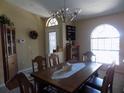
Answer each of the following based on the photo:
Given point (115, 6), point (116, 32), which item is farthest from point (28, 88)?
point (116, 32)

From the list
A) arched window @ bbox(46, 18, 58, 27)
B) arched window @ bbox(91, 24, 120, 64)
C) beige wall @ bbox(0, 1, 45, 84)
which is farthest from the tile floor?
arched window @ bbox(46, 18, 58, 27)

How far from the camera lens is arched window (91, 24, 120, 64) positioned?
451 cm

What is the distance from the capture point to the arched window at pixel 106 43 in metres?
4.51

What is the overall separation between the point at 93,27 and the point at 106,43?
933 mm

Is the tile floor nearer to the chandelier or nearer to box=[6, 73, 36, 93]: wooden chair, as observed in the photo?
box=[6, 73, 36, 93]: wooden chair

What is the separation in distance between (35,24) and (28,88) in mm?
4609

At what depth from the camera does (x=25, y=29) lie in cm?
502

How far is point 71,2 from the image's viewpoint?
3.49 m

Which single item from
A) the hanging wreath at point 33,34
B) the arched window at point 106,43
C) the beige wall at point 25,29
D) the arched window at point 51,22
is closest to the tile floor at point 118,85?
the arched window at point 106,43

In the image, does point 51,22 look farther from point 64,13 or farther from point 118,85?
point 118,85

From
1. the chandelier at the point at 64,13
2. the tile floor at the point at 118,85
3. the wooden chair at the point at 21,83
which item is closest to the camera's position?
the wooden chair at the point at 21,83

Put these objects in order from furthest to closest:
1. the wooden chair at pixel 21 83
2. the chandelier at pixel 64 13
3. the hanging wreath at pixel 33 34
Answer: the hanging wreath at pixel 33 34 < the chandelier at pixel 64 13 < the wooden chair at pixel 21 83

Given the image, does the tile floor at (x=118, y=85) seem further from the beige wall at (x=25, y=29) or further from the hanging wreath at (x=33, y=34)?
the hanging wreath at (x=33, y=34)

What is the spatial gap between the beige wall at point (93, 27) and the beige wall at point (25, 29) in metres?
2.07
